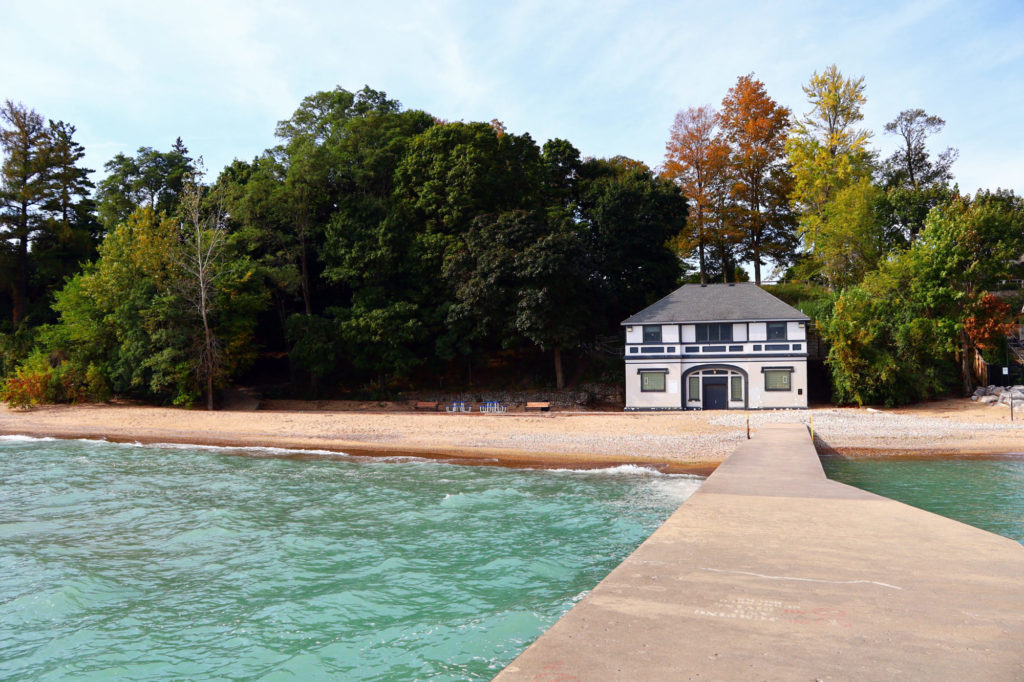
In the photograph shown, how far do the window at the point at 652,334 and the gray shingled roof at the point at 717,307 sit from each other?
24 centimetres

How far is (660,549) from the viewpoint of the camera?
23.4ft

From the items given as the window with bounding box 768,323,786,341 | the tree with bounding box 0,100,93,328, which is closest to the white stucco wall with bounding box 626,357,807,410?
the window with bounding box 768,323,786,341

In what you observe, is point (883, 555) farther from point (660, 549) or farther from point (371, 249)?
point (371, 249)

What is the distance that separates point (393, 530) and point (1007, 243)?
32.8 meters

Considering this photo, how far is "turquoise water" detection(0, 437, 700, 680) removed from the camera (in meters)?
7.13

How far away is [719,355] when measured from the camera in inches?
1293

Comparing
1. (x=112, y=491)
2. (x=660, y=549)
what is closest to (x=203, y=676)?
(x=660, y=549)

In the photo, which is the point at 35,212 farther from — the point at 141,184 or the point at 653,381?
the point at 653,381

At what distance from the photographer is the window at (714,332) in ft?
108

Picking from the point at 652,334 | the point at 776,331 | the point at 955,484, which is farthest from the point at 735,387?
the point at 955,484

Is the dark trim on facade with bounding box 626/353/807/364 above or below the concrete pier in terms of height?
above

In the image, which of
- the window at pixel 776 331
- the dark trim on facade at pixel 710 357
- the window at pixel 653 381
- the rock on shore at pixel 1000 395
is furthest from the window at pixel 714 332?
the rock on shore at pixel 1000 395

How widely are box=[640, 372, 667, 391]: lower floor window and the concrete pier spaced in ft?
80.3

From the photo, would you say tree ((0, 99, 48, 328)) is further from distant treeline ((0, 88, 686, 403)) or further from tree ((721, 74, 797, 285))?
tree ((721, 74, 797, 285))
